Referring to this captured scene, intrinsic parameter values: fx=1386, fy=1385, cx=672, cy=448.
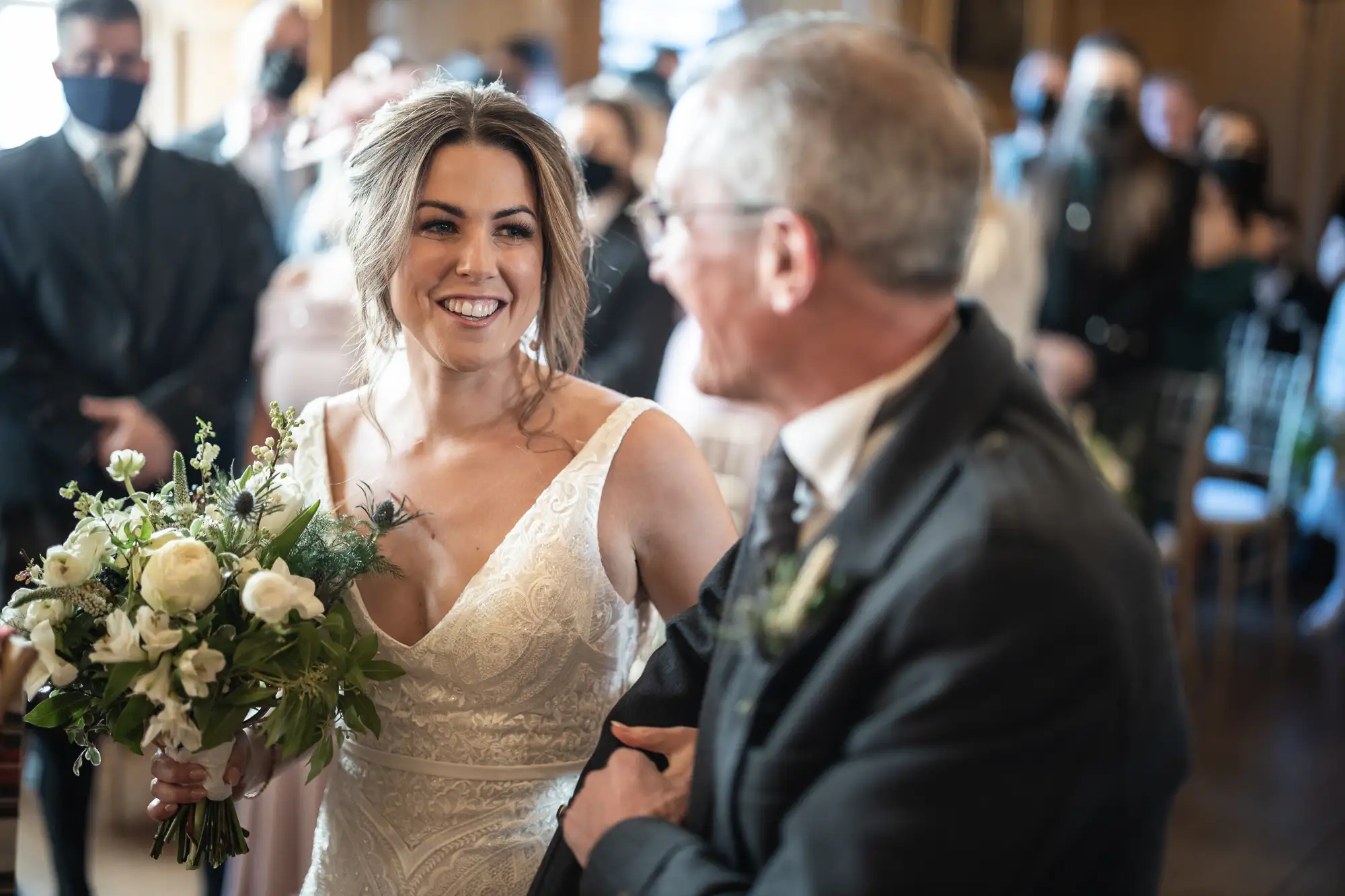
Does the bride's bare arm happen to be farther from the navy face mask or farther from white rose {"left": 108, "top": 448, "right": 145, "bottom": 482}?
the navy face mask

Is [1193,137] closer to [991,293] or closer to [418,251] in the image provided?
[991,293]

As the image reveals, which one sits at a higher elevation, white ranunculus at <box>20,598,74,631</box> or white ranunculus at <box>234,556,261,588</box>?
white ranunculus at <box>234,556,261,588</box>

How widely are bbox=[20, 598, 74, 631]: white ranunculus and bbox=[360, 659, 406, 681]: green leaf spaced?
372 millimetres

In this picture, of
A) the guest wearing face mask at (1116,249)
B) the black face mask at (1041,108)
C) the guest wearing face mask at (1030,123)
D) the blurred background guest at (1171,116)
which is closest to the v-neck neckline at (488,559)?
the guest wearing face mask at (1116,249)

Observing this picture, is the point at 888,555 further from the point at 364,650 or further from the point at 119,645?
the point at 119,645

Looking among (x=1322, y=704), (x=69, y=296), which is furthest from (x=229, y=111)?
(x=1322, y=704)

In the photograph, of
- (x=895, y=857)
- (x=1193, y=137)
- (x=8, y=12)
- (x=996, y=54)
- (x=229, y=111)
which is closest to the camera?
(x=895, y=857)

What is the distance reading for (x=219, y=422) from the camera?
11.9ft

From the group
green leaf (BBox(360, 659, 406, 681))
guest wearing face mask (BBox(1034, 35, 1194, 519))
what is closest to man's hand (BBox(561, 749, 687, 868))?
green leaf (BBox(360, 659, 406, 681))

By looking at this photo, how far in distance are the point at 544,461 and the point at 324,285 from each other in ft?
8.21

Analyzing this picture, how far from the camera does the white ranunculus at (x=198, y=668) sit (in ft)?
5.43

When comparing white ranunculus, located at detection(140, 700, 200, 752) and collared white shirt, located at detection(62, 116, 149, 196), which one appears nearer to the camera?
white ranunculus, located at detection(140, 700, 200, 752)

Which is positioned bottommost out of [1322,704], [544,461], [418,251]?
[1322,704]

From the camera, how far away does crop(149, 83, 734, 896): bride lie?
1984 mm
